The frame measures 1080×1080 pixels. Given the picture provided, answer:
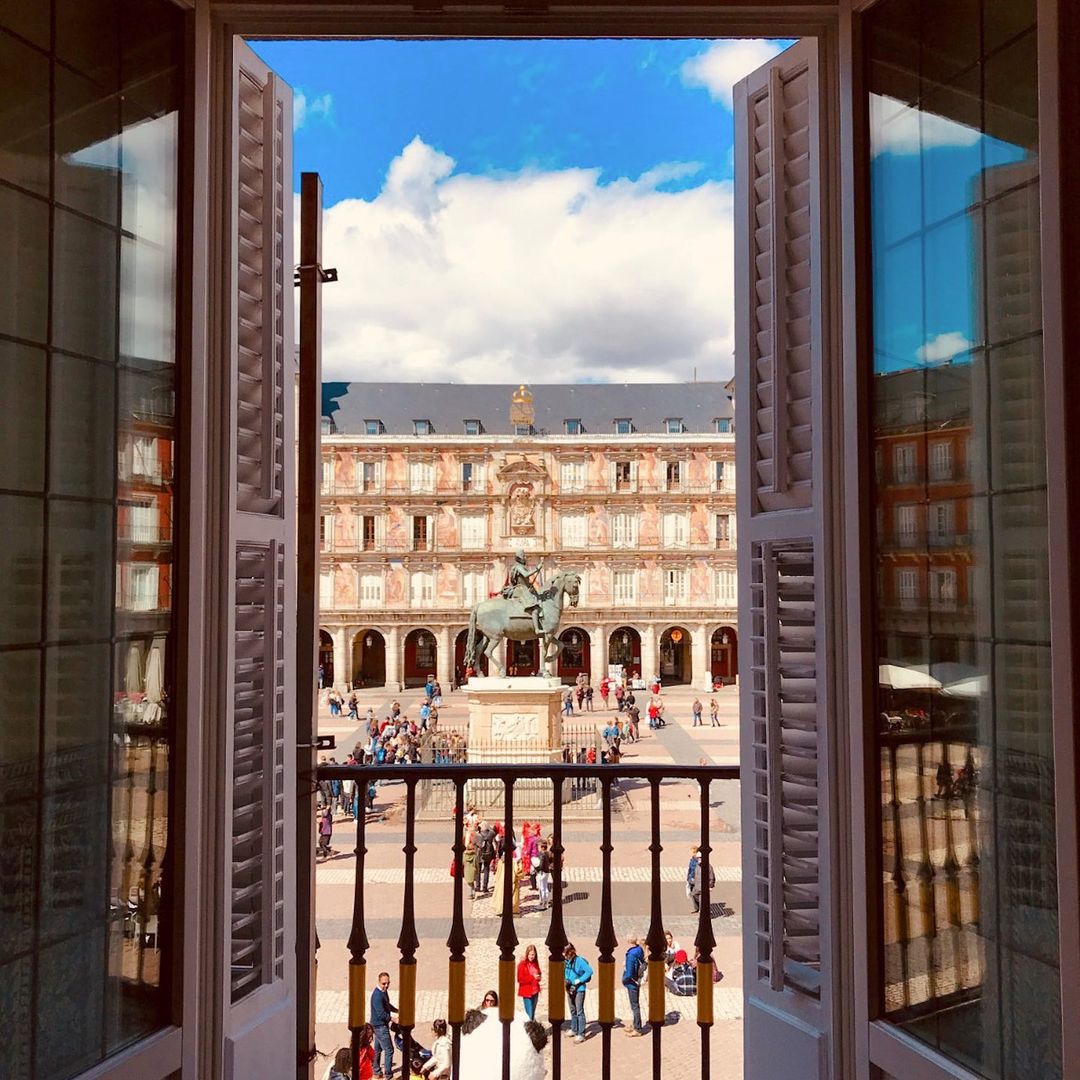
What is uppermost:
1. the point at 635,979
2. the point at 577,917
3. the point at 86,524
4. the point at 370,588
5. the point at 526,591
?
the point at 86,524

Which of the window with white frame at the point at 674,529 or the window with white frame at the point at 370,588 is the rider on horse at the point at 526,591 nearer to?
the window with white frame at the point at 370,588

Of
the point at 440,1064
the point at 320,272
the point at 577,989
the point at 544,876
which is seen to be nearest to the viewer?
the point at 320,272

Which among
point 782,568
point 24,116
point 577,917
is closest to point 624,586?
point 577,917

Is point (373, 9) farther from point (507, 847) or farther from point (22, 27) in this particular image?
point (507, 847)

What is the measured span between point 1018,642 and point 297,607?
57.4 inches

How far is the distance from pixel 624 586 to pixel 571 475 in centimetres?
387

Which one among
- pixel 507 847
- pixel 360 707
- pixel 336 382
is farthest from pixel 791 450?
pixel 336 382

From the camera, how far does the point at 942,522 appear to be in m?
Answer: 1.34

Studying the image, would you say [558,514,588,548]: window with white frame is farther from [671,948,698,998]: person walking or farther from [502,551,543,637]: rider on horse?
[671,948,698,998]: person walking

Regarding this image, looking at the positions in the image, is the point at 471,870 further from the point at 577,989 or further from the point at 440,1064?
the point at 440,1064

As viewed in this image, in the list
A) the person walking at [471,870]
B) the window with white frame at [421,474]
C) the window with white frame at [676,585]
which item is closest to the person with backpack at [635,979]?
the person walking at [471,870]

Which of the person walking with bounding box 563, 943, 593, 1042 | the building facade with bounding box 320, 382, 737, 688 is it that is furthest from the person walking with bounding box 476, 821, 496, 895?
the building facade with bounding box 320, 382, 737, 688

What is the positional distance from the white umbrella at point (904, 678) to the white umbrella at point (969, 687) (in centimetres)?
3

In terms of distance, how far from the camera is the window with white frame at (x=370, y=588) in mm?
26625
